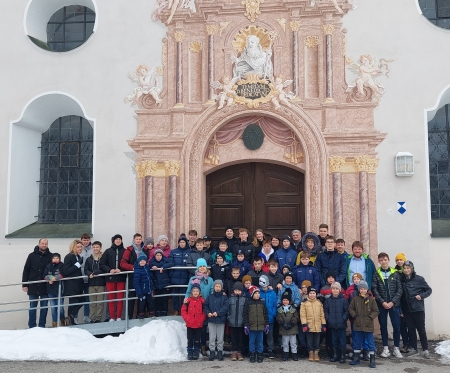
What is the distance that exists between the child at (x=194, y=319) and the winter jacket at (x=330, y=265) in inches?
74.1

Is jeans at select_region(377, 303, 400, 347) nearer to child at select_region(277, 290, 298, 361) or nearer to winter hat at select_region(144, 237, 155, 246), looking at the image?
child at select_region(277, 290, 298, 361)

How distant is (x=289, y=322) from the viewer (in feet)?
25.4

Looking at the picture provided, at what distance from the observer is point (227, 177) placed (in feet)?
35.8

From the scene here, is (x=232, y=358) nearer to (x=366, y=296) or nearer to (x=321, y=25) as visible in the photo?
(x=366, y=296)

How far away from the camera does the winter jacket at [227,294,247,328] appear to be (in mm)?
7809

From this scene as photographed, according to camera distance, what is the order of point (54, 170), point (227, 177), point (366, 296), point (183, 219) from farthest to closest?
point (54, 170) < point (227, 177) < point (183, 219) < point (366, 296)

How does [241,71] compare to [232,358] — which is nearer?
[232,358]

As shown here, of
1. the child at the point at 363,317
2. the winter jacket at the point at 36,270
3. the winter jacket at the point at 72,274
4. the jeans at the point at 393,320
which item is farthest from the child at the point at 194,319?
the winter jacket at the point at 36,270

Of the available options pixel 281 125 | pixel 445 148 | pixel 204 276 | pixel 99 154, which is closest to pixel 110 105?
pixel 99 154

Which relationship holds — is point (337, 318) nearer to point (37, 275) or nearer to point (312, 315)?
point (312, 315)

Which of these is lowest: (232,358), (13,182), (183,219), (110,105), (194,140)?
(232,358)

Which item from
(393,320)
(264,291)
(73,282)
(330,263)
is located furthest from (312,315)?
(73,282)

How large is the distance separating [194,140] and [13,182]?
3835 mm

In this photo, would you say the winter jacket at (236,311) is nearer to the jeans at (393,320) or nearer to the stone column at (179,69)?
the jeans at (393,320)
